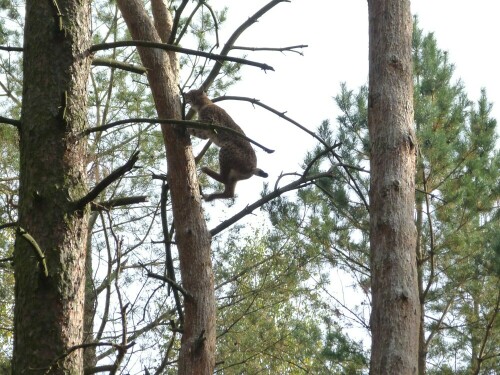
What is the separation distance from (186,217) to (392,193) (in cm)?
122

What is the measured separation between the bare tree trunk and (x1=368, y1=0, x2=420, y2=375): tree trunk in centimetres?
98

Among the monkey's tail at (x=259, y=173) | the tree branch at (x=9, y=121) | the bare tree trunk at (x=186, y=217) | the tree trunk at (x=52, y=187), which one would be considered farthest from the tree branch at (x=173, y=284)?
the monkey's tail at (x=259, y=173)

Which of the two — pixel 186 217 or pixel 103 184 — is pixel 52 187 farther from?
pixel 186 217

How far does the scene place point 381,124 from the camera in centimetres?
442

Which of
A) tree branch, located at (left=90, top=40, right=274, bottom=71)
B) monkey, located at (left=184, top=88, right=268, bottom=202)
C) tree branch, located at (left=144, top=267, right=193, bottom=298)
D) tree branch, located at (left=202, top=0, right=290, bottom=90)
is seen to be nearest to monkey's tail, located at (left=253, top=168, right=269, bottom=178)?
monkey, located at (left=184, top=88, right=268, bottom=202)

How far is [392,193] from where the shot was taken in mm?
4219

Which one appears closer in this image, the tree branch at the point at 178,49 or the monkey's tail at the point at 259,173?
the tree branch at the point at 178,49

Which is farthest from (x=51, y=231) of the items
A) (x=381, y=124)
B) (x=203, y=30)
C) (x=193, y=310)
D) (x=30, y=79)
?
(x=203, y=30)

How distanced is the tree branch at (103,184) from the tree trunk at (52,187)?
0.04m

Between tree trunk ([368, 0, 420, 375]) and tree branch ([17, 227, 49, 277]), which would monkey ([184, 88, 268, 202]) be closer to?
tree trunk ([368, 0, 420, 375])

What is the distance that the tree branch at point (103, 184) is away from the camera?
101 inches

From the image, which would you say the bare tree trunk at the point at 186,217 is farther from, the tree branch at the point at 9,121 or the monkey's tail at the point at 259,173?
the monkey's tail at the point at 259,173

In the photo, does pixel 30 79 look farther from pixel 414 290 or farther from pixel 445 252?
pixel 445 252

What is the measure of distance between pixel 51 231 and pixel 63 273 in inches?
6.0
